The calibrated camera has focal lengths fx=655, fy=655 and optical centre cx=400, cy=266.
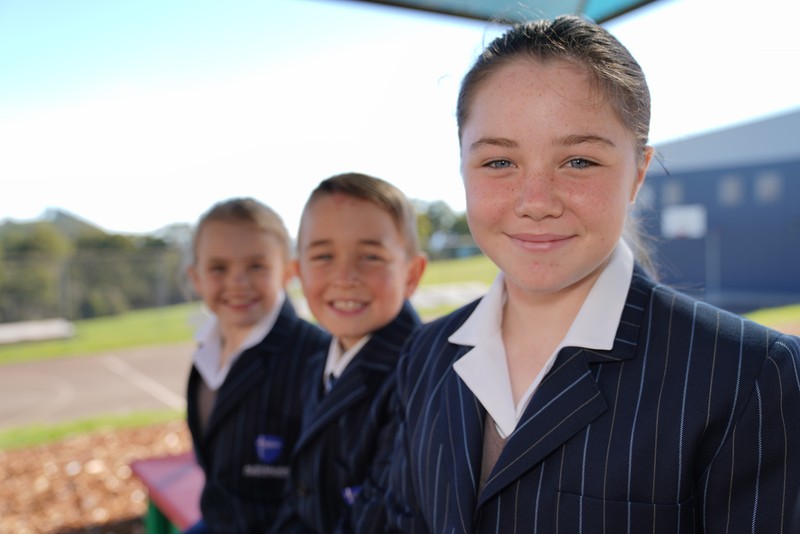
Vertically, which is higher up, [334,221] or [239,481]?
[334,221]

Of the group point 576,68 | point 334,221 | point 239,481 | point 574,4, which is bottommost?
point 239,481

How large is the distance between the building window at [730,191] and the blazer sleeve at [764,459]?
23380mm

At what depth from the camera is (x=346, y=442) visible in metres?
1.75

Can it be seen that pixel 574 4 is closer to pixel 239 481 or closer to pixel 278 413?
pixel 278 413

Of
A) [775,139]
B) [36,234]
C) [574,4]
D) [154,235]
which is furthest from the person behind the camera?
[775,139]

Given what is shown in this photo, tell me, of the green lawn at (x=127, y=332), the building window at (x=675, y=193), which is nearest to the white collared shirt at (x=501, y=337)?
the green lawn at (x=127, y=332)

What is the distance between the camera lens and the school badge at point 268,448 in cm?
214

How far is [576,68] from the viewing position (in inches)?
42.0

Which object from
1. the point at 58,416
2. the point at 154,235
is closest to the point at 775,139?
the point at 154,235

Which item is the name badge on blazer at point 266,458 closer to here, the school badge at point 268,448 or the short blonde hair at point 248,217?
the school badge at point 268,448

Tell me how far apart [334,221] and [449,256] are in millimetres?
8237

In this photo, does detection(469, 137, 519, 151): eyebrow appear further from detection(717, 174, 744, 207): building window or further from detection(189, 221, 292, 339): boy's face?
detection(717, 174, 744, 207): building window

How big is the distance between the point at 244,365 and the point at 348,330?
1.91 ft

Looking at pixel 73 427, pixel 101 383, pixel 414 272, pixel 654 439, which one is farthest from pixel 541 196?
pixel 101 383
